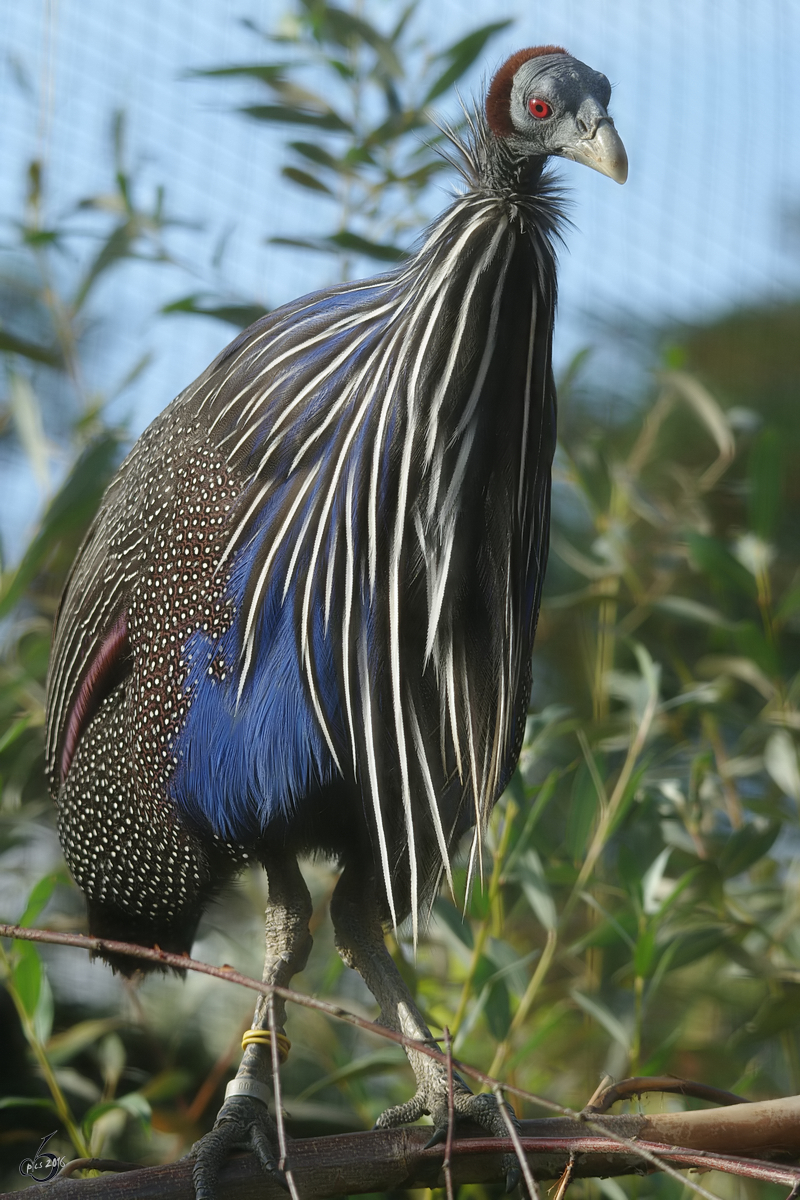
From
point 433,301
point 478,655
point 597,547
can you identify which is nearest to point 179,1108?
point 597,547

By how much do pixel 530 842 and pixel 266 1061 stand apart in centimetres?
53

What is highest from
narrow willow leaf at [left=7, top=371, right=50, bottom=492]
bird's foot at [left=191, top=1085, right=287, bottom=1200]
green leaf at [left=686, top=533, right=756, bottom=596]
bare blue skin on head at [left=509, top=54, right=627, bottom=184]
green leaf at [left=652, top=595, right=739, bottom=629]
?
bare blue skin on head at [left=509, top=54, right=627, bottom=184]

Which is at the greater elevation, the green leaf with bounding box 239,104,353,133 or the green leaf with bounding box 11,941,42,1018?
the green leaf with bounding box 239,104,353,133

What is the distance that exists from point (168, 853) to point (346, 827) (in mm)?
208

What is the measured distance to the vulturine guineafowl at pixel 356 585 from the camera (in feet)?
4.19

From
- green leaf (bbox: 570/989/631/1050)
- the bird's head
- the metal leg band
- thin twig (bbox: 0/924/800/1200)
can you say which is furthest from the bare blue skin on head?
green leaf (bbox: 570/989/631/1050)

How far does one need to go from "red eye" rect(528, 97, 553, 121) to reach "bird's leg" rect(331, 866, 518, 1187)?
35.1 inches

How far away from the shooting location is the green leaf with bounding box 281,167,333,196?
7.26 feet

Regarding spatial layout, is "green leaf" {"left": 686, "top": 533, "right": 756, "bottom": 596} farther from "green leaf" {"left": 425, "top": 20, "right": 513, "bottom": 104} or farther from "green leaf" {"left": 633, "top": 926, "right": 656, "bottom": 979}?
"green leaf" {"left": 425, "top": 20, "right": 513, "bottom": 104}

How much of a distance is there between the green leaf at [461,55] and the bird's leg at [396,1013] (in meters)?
1.30

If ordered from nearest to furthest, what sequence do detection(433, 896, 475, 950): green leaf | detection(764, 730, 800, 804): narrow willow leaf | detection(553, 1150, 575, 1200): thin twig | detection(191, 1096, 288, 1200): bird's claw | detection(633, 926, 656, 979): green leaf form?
detection(553, 1150, 575, 1200): thin twig → detection(191, 1096, 288, 1200): bird's claw → detection(633, 926, 656, 979): green leaf → detection(433, 896, 475, 950): green leaf → detection(764, 730, 800, 804): narrow willow leaf

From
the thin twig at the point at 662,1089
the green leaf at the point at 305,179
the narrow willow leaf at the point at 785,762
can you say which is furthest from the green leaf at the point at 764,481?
the thin twig at the point at 662,1089

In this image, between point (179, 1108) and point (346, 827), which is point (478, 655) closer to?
point (346, 827)

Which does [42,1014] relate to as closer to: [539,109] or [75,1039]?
[75,1039]
